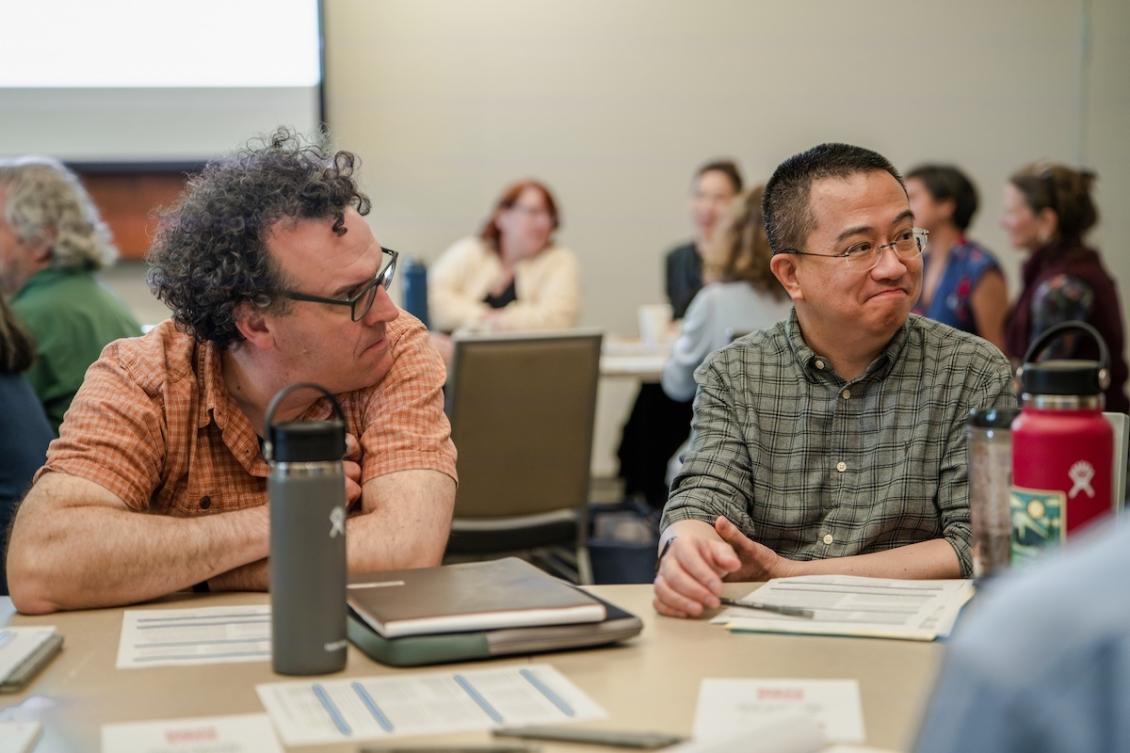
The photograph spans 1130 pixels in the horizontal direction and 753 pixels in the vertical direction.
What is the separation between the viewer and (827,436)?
188cm

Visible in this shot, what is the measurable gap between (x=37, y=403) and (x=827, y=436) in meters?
1.57

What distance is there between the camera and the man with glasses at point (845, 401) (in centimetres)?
182

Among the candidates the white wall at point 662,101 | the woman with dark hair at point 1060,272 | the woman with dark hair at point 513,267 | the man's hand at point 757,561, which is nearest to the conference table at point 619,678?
the man's hand at point 757,561

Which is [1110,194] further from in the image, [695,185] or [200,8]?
[200,8]

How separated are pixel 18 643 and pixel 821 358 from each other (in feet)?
3.80

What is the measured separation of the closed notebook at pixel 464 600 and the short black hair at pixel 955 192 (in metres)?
4.14

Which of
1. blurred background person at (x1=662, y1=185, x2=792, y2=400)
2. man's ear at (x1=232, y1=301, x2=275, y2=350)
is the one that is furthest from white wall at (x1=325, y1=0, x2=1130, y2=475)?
man's ear at (x1=232, y1=301, x2=275, y2=350)

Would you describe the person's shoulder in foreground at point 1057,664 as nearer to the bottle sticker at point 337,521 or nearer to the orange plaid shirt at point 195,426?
the bottle sticker at point 337,521

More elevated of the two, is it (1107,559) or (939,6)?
(939,6)

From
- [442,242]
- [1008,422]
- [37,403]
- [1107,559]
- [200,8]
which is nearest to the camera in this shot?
[1107,559]

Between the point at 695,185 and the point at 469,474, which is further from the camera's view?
the point at 695,185

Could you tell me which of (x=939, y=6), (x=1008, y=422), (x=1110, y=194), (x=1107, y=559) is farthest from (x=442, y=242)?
(x=1107, y=559)

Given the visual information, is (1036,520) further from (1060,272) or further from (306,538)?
(1060,272)

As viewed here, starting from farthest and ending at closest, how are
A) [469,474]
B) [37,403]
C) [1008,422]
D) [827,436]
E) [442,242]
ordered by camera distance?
1. [442,242]
2. [469,474]
3. [37,403]
4. [827,436]
5. [1008,422]
